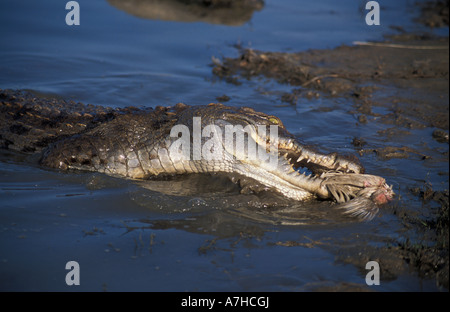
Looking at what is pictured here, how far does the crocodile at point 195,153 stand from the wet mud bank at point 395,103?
0.44m

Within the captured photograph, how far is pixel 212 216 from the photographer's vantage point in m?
3.76

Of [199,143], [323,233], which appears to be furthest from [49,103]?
[323,233]

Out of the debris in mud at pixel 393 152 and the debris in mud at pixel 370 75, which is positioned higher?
the debris in mud at pixel 370 75

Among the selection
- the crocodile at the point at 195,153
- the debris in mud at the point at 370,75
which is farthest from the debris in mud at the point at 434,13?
the crocodile at the point at 195,153

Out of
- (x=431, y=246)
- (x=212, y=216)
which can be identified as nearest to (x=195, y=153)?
(x=212, y=216)

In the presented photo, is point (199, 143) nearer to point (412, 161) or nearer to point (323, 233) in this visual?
point (323, 233)

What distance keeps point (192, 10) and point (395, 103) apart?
520 centimetres

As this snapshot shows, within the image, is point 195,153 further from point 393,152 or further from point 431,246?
point 393,152

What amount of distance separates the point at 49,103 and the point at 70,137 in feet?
2.27

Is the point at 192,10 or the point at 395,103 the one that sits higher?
the point at 192,10

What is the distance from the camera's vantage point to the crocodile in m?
4.00

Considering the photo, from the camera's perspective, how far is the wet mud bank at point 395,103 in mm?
3434

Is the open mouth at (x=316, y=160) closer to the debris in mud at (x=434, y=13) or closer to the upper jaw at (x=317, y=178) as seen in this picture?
the upper jaw at (x=317, y=178)

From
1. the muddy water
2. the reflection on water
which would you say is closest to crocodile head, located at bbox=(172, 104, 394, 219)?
the muddy water
